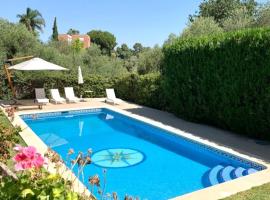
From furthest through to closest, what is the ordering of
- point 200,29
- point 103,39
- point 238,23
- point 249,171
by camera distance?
point 103,39, point 238,23, point 200,29, point 249,171

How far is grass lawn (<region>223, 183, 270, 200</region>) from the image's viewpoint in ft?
21.1

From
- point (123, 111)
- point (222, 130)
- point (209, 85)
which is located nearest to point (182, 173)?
point (222, 130)

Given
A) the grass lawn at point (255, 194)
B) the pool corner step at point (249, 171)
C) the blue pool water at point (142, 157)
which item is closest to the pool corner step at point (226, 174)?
the blue pool water at point (142, 157)

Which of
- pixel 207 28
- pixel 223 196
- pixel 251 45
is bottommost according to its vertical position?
pixel 223 196

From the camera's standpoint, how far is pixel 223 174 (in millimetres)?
9484

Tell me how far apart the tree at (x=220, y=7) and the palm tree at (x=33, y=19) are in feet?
115

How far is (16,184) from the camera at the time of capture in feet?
10.6

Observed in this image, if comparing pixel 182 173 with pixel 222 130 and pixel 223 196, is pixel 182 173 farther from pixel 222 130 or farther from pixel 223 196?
pixel 222 130

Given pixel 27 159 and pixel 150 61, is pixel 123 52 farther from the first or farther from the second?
pixel 27 159

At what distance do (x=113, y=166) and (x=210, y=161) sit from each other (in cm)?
322

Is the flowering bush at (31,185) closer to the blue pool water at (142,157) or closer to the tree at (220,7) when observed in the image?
the blue pool water at (142,157)

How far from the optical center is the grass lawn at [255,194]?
6.44 meters

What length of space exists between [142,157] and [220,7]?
2012 inches

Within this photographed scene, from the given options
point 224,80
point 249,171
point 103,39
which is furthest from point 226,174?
point 103,39
